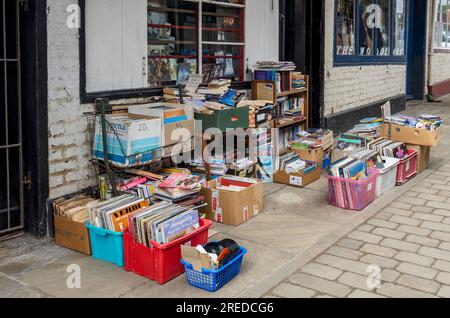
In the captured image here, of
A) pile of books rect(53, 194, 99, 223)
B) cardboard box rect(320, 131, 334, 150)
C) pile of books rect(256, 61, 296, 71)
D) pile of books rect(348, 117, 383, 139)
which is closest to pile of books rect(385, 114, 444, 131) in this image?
pile of books rect(348, 117, 383, 139)

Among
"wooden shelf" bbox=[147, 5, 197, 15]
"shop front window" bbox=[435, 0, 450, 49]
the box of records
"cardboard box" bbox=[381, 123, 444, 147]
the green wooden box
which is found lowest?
the box of records

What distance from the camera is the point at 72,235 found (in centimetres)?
484

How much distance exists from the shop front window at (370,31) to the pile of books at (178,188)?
566 cm

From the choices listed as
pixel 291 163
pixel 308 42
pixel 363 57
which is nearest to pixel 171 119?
pixel 291 163

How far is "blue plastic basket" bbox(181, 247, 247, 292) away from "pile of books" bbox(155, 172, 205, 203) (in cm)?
115

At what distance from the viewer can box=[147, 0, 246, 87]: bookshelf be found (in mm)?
6414

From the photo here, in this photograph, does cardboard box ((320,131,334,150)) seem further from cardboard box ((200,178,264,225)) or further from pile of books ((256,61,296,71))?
cardboard box ((200,178,264,225))

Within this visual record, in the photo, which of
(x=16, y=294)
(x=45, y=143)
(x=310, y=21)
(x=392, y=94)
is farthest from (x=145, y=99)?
(x=392, y=94)

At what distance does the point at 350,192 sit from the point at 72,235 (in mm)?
3007

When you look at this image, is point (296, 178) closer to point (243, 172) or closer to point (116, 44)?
point (243, 172)

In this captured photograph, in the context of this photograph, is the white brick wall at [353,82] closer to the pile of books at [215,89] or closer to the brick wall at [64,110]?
the pile of books at [215,89]

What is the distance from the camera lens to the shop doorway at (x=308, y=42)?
9.21 meters

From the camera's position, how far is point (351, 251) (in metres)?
4.80

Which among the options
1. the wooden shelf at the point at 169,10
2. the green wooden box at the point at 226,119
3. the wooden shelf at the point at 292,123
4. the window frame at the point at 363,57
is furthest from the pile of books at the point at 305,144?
the window frame at the point at 363,57
